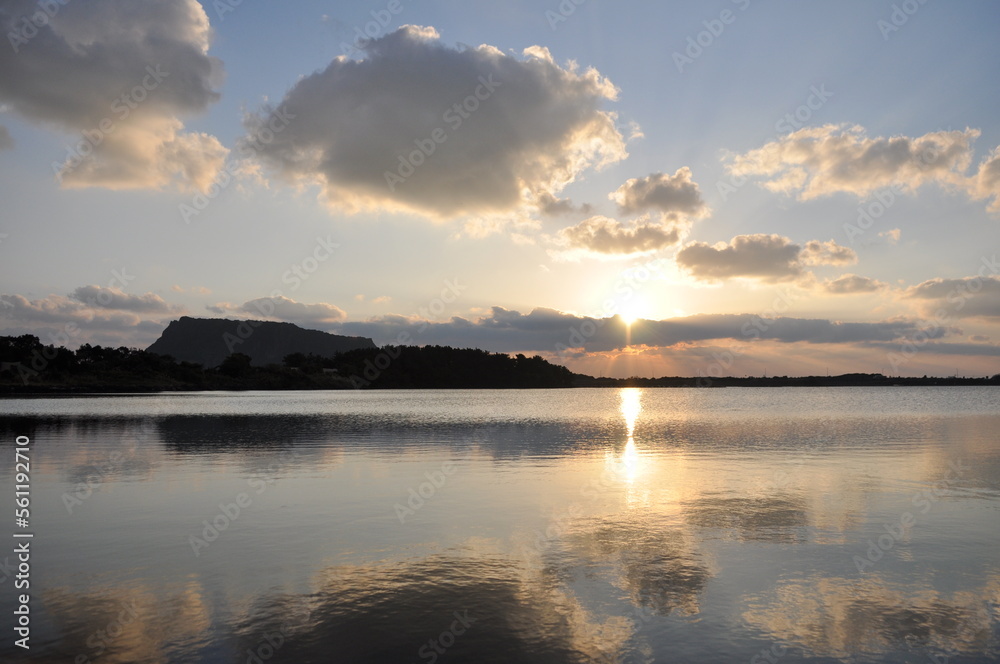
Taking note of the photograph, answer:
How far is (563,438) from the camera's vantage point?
53469mm

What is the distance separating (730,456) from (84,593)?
35117 mm

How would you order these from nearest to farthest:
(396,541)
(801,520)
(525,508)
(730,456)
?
(396,541) < (801,520) < (525,508) < (730,456)

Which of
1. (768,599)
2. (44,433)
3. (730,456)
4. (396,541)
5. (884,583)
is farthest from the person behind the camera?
(44,433)

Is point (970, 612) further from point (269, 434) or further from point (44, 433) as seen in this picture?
point (44, 433)

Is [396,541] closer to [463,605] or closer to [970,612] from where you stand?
[463,605]

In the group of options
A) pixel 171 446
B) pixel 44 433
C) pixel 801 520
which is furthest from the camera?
pixel 44 433

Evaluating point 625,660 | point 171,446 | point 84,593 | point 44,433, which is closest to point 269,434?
point 171,446

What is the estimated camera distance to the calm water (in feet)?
38.3

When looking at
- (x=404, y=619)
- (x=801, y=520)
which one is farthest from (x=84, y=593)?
(x=801, y=520)

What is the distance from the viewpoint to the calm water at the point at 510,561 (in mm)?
11672

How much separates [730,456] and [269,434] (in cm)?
3776

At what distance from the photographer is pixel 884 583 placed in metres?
14.9

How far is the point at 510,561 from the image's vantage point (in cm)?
1677

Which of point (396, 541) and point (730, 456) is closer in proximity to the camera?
point (396, 541)
